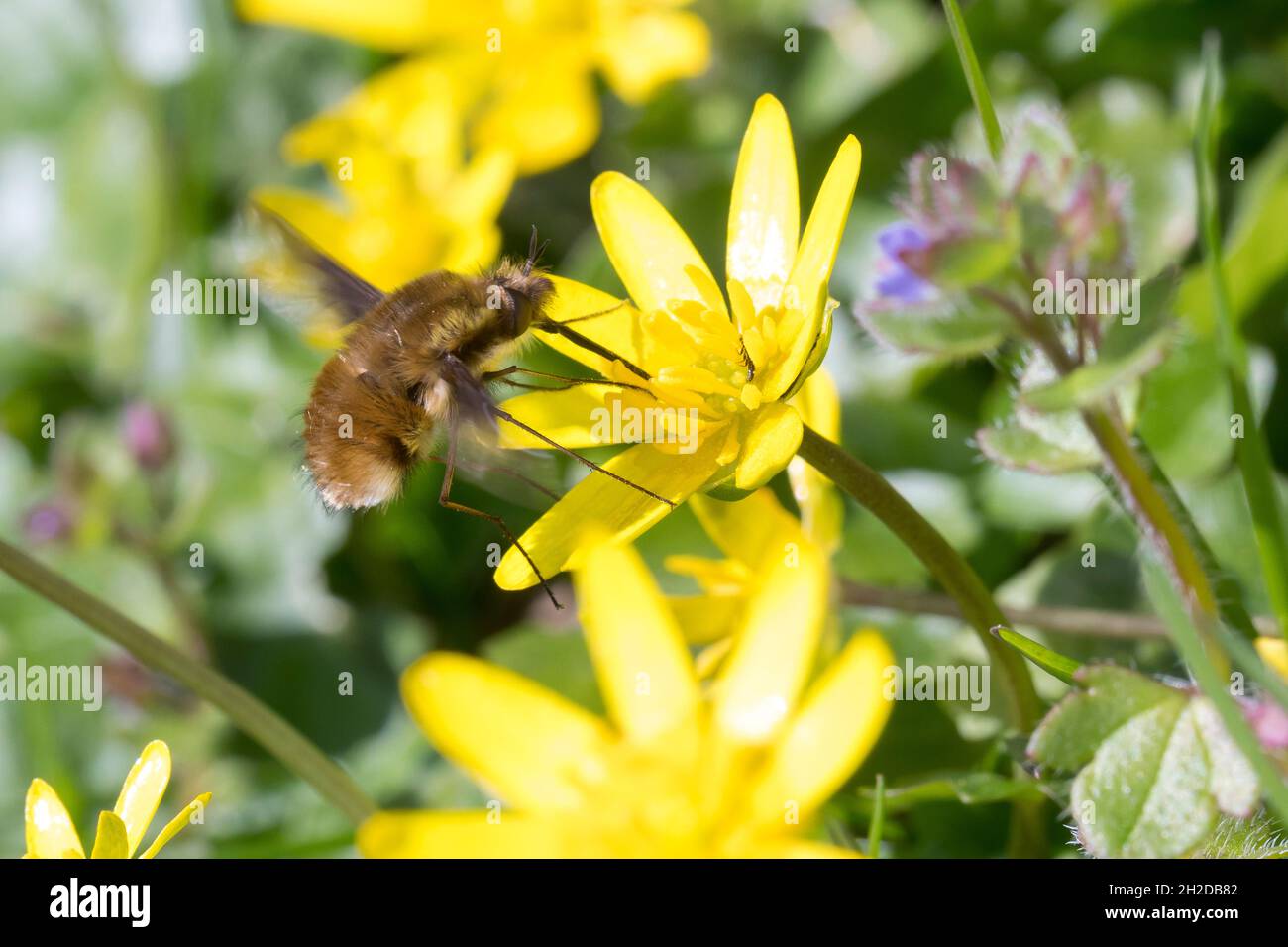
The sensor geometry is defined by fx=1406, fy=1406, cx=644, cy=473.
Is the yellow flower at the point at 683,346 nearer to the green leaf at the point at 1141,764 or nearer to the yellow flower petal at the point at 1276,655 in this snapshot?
the green leaf at the point at 1141,764

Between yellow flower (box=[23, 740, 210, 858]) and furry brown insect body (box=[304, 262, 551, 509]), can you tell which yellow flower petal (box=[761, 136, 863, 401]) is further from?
yellow flower (box=[23, 740, 210, 858])

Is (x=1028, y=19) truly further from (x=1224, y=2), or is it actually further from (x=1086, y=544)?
(x=1086, y=544)

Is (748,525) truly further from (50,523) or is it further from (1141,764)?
(50,523)

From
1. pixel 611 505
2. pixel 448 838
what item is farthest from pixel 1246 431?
pixel 448 838
